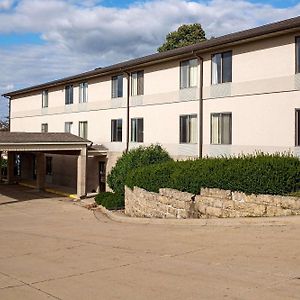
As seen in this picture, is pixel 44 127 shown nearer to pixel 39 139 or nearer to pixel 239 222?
pixel 39 139

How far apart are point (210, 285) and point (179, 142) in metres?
16.9

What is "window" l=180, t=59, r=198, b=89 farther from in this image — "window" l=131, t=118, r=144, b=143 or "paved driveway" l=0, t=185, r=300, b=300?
"paved driveway" l=0, t=185, r=300, b=300

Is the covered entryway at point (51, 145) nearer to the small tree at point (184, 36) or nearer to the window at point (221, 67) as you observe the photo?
the window at point (221, 67)

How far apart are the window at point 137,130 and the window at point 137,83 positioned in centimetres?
150

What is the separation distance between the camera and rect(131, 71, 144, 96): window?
87.4 feet

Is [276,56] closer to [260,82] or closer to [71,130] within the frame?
[260,82]

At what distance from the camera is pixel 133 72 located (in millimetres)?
27203

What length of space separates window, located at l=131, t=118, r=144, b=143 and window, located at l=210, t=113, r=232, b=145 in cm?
601

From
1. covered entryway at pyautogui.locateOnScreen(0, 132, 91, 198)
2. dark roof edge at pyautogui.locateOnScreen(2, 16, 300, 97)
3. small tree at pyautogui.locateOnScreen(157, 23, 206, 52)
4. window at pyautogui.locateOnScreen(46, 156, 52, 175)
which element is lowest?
window at pyautogui.locateOnScreen(46, 156, 52, 175)

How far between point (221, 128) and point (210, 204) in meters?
6.87

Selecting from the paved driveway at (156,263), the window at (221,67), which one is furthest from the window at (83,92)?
the paved driveway at (156,263)

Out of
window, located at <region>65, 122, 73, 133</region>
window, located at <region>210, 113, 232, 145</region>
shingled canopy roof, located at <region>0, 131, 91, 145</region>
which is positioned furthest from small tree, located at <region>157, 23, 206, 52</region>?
window, located at <region>210, 113, 232, 145</region>

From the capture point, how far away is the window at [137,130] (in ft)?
88.1

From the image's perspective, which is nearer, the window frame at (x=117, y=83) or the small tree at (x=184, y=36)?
the window frame at (x=117, y=83)
